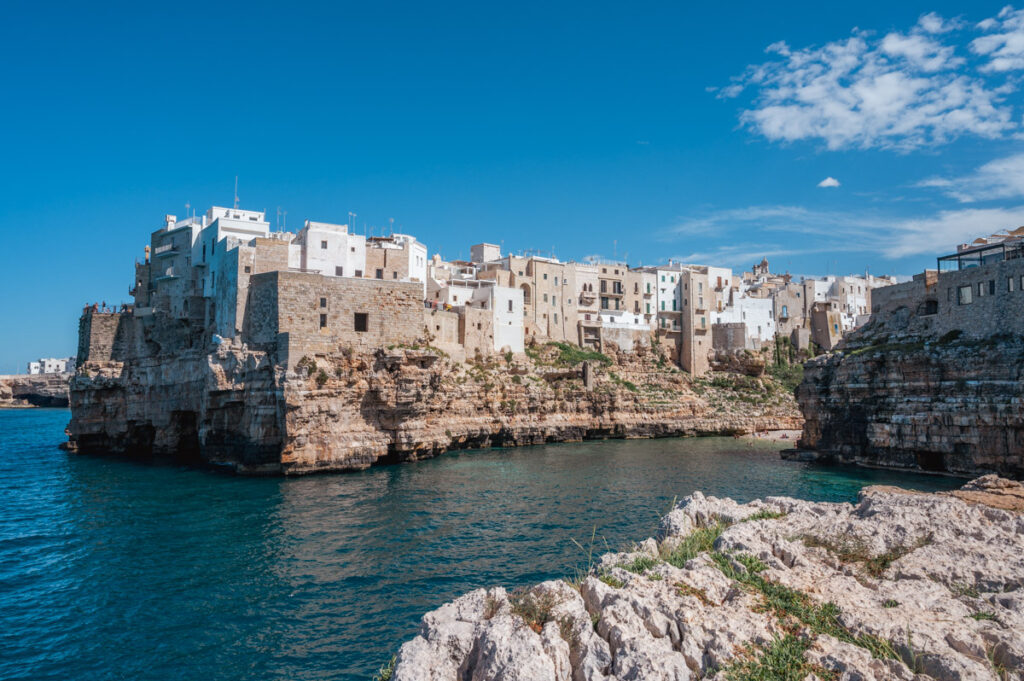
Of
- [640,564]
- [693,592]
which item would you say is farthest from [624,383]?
[693,592]

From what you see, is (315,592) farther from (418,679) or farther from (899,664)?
(899,664)

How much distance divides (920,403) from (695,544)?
92.6 feet

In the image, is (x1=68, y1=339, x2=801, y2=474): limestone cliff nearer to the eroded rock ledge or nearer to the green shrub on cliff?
the green shrub on cliff

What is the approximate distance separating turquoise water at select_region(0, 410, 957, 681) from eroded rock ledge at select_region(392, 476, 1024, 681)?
5992 millimetres

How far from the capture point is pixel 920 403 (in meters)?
33.6

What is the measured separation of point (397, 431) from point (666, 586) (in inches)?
1268

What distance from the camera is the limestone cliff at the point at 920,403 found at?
97.9 ft

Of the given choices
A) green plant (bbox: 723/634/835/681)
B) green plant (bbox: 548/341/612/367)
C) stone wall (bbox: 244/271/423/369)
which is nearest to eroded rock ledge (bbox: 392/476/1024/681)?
green plant (bbox: 723/634/835/681)

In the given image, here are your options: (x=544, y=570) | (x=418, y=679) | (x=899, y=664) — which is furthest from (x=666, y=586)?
(x=544, y=570)

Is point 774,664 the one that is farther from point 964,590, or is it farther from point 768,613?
point 964,590

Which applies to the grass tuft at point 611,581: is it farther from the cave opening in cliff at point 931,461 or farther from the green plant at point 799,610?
the cave opening in cliff at point 931,461

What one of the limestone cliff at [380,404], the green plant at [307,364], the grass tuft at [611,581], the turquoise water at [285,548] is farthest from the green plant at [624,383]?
the grass tuft at [611,581]

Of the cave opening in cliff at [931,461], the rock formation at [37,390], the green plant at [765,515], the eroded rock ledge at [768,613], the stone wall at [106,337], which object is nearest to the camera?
the eroded rock ledge at [768,613]

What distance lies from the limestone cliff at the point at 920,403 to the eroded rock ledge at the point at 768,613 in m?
22.3
